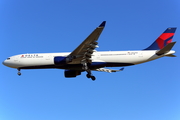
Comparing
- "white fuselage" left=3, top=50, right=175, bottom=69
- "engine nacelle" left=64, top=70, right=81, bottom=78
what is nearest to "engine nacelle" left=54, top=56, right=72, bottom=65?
"white fuselage" left=3, top=50, right=175, bottom=69

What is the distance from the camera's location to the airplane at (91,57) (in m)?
32.9

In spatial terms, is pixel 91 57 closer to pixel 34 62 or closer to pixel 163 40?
pixel 34 62

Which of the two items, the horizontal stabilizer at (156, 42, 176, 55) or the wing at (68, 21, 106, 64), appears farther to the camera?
the horizontal stabilizer at (156, 42, 176, 55)

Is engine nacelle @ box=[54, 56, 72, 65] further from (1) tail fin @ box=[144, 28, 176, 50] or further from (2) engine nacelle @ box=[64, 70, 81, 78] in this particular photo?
(1) tail fin @ box=[144, 28, 176, 50]

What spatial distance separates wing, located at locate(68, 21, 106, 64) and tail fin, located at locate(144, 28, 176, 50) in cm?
812

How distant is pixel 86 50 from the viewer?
107 feet

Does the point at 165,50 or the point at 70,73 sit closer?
the point at 165,50

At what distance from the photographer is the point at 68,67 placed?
115 feet

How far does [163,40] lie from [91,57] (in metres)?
9.73

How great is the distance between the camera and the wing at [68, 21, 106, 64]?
2945 centimetres

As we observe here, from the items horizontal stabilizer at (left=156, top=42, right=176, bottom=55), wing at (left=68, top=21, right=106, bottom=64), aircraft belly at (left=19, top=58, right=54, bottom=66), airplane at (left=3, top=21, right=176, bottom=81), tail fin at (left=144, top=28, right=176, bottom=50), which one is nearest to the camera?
wing at (left=68, top=21, right=106, bottom=64)

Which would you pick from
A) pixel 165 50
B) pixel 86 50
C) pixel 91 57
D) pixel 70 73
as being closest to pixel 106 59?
pixel 91 57

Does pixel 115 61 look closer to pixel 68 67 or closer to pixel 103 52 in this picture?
pixel 103 52

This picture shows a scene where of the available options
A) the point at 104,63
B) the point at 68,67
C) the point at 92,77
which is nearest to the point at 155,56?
the point at 104,63
